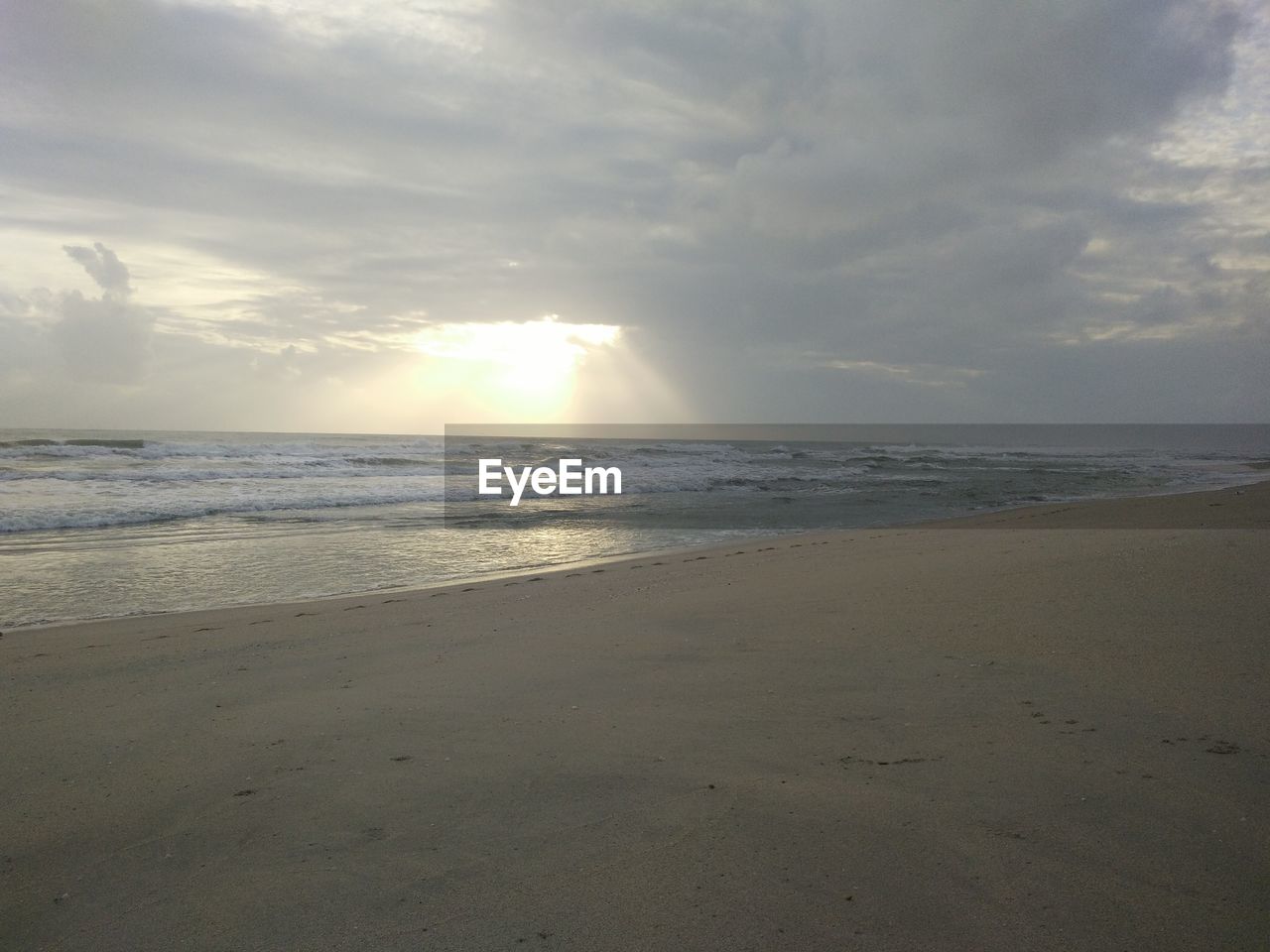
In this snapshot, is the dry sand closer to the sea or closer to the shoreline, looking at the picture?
the shoreline

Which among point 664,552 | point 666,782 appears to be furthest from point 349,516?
point 666,782

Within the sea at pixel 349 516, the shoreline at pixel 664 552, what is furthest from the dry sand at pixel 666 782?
the sea at pixel 349 516

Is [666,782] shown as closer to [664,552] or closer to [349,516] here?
[664,552]

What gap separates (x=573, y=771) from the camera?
3393 mm

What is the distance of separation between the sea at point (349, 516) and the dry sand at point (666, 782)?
140 inches

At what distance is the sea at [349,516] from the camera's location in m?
9.69

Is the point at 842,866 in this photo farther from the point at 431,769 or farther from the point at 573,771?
the point at 431,769

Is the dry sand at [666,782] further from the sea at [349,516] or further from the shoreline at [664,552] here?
the sea at [349,516]

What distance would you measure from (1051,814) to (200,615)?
305 inches

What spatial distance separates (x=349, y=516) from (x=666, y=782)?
607 inches

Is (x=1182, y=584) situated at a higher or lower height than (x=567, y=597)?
higher

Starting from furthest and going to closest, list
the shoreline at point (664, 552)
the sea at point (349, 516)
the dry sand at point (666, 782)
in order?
the sea at point (349, 516) < the shoreline at point (664, 552) < the dry sand at point (666, 782)

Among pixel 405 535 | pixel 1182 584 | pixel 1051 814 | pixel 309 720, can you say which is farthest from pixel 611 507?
pixel 1051 814

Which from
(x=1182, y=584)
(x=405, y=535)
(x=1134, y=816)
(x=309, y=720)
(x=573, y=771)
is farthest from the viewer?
(x=405, y=535)
